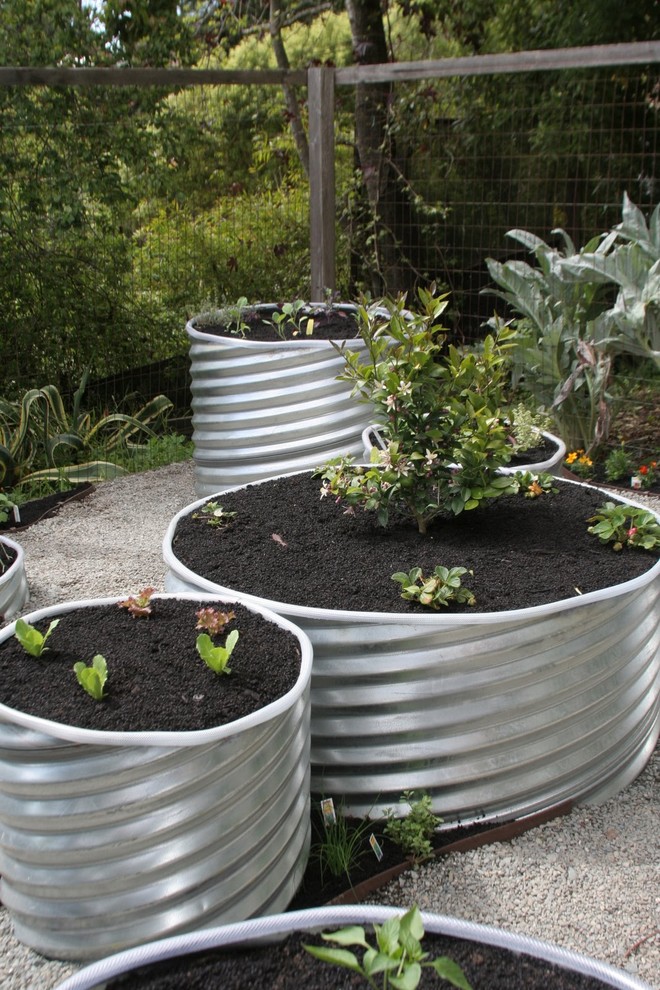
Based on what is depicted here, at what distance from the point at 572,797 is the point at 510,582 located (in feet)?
1.94

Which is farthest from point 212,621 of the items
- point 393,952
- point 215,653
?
point 393,952

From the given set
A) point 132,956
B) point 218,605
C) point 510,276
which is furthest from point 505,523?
point 510,276

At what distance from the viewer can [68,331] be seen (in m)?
6.18

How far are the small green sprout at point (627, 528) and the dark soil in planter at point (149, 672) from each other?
43.3 inches

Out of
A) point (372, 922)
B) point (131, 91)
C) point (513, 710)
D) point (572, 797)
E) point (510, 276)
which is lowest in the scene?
point (572, 797)

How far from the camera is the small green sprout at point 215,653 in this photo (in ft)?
6.83

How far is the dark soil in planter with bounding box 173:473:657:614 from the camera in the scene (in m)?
2.56

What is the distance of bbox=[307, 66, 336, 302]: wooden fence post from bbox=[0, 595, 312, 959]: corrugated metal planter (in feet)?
14.2

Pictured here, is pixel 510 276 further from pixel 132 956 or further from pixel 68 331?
pixel 132 956

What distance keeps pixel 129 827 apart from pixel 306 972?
47cm

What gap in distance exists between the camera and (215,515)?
3.09 m

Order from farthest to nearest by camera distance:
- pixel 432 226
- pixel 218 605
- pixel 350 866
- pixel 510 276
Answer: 1. pixel 432 226
2. pixel 510 276
3. pixel 218 605
4. pixel 350 866

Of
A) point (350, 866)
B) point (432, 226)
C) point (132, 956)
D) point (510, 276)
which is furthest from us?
point (432, 226)

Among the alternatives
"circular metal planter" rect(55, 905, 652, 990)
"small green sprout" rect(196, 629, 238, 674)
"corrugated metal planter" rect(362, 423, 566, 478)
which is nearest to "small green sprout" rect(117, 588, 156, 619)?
"small green sprout" rect(196, 629, 238, 674)
